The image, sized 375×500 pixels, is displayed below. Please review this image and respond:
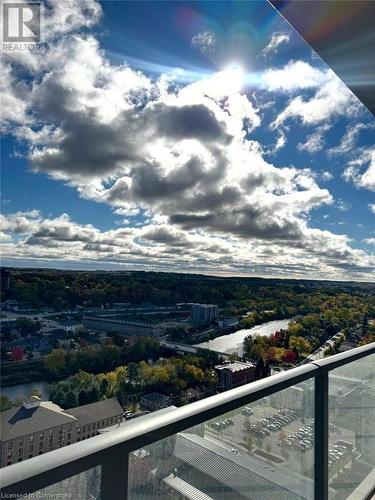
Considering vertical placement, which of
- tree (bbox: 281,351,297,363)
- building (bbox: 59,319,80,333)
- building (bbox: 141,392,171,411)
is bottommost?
tree (bbox: 281,351,297,363)

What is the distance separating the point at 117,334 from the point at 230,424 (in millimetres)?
3627

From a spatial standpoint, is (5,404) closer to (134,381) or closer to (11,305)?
(11,305)

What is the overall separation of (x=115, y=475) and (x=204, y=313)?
5393 mm

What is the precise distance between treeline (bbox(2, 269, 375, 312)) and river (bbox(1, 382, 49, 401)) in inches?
33.7

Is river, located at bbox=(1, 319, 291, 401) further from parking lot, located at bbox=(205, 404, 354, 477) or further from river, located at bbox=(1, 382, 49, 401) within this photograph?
parking lot, located at bbox=(205, 404, 354, 477)

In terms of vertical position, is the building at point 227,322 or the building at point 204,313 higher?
the building at point 204,313

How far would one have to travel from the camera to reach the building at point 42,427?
4.29ft

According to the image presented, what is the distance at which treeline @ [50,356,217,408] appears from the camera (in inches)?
129

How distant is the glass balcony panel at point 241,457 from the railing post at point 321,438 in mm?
→ 32

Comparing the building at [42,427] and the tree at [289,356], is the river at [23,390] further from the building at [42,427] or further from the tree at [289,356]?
the tree at [289,356]

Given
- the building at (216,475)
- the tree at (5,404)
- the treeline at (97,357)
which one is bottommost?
the treeline at (97,357)

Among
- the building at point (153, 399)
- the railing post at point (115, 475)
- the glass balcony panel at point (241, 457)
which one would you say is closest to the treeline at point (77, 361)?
the building at point (153, 399)

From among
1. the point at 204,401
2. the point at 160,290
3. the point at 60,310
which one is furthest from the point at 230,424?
the point at 160,290

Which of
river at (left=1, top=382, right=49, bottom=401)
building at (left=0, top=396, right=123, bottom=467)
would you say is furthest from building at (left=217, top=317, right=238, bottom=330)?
building at (left=0, top=396, right=123, bottom=467)
